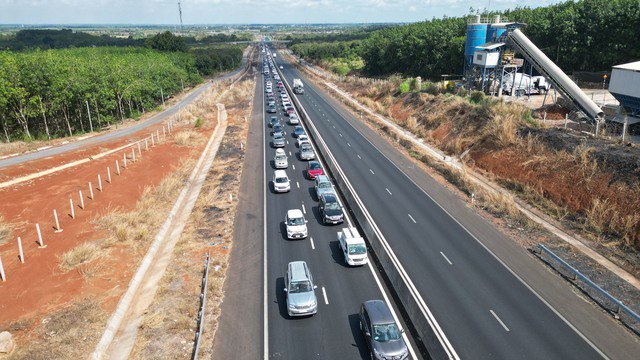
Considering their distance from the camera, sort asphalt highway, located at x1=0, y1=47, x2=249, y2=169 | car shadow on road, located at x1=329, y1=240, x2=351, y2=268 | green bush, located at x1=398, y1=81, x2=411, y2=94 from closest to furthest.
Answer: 1. car shadow on road, located at x1=329, y1=240, x2=351, y2=268
2. asphalt highway, located at x1=0, y1=47, x2=249, y2=169
3. green bush, located at x1=398, y1=81, x2=411, y2=94

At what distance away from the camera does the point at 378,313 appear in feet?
60.1

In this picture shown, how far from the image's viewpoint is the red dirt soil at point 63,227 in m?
22.3

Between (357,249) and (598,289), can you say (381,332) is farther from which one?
(598,289)

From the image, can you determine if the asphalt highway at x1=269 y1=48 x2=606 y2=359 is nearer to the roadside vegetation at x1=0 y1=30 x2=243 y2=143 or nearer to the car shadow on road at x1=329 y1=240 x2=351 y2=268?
the car shadow on road at x1=329 y1=240 x2=351 y2=268

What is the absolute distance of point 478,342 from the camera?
18547mm

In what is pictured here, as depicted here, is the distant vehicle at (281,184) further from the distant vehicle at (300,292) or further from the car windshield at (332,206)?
the distant vehicle at (300,292)

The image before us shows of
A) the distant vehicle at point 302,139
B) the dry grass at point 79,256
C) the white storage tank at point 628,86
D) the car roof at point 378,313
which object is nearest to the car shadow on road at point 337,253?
the car roof at point 378,313

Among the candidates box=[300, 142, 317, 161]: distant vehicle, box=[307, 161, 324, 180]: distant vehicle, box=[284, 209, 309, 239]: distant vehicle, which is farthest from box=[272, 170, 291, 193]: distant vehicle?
box=[300, 142, 317, 161]: distant vehicle

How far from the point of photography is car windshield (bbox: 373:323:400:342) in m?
17.3

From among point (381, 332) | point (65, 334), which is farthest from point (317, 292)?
point (65, 334)

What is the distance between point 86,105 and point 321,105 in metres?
41.9

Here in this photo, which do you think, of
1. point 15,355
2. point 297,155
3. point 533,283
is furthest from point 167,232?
point 533,283

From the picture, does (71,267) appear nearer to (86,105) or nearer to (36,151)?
(36,151)

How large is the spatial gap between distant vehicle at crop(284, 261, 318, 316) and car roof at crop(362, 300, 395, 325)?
2.89 m
